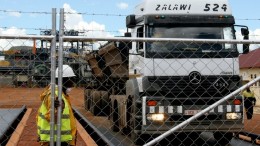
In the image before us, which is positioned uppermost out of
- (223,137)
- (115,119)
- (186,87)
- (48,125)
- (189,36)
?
(189,36)

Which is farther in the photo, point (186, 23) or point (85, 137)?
point (85, 137)

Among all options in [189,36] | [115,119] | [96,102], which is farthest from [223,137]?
[96,102]

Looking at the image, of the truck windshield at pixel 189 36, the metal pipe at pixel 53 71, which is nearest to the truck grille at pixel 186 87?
the truck windshield at pixel 189 36

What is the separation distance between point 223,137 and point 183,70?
229cm

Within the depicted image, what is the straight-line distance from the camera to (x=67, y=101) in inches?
209

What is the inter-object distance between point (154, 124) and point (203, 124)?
3.58 ft

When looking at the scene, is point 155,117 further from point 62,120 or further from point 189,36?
point 62,120

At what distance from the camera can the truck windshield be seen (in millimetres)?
10078

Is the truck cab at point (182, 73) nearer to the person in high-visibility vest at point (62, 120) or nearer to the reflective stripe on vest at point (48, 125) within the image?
the person in high-visibility vest at point (62, 120)

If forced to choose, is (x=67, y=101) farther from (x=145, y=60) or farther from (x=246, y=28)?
(x=246, y=28)

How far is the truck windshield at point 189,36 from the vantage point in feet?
33.1

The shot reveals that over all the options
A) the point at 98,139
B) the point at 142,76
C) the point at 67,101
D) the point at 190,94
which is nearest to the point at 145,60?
the point at 142,76

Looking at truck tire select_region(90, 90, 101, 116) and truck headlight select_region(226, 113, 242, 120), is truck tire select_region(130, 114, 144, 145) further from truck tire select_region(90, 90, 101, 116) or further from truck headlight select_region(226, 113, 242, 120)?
truck tire select_region(90, 90, 101, 116)

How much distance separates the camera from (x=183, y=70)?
33.0 feet
